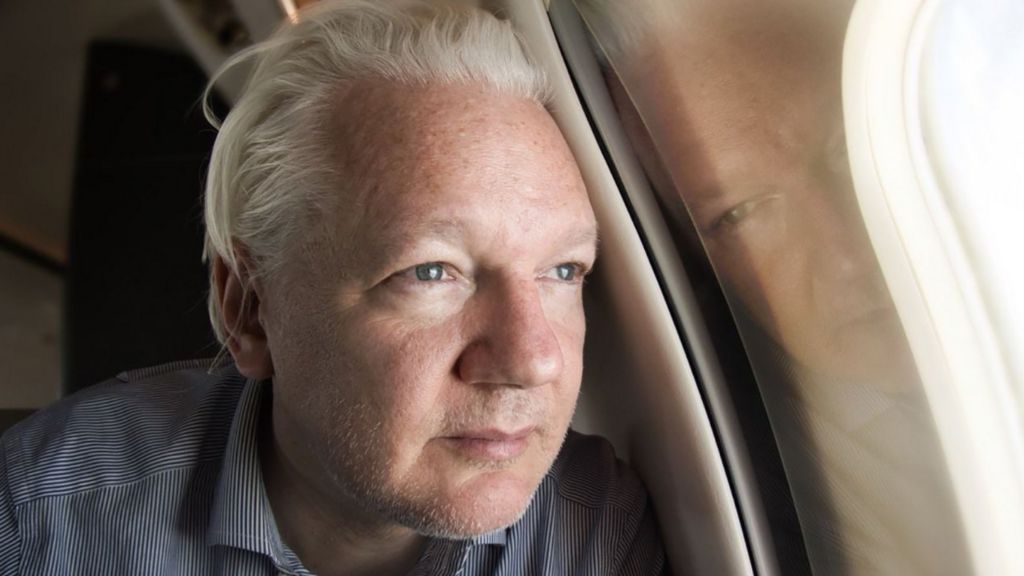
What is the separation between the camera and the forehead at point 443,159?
3.10 feet

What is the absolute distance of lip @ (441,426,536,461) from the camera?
0.94 meters

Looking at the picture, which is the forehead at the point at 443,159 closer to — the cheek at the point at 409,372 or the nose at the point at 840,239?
the cheek at the point at 409,372

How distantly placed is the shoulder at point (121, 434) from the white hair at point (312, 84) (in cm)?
18

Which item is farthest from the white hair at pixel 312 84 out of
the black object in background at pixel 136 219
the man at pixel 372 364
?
the black object in background at pixel 136 219

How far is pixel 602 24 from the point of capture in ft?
3.75

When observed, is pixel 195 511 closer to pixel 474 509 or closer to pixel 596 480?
pixel 474 509

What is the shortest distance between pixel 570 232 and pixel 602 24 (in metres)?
0.32

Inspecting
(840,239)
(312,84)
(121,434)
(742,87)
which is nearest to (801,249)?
(840,239)

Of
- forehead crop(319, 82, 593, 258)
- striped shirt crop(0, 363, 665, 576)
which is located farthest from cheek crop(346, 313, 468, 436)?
striped shirt crop(0, 363, 665, 576)

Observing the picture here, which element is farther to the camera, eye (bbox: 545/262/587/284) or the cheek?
eye (bbox: 545/262/587/284)

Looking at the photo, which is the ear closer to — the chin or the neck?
the neck

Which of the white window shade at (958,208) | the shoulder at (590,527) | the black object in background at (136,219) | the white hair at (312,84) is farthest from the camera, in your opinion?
the black object in background at (136,219)

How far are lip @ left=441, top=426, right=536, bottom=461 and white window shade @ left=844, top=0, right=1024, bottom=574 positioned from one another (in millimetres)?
434

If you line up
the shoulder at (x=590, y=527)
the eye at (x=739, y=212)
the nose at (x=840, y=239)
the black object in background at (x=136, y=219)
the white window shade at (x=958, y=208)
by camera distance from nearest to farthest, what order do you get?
1. the white window shade at (x=958, y=208)
2. the nose at (x=840, y=239)
3. the eye at (x=739, y=212)
4. the shoulder at (x=590, y=527)
5. the black object in background at (x=136, y=219)
